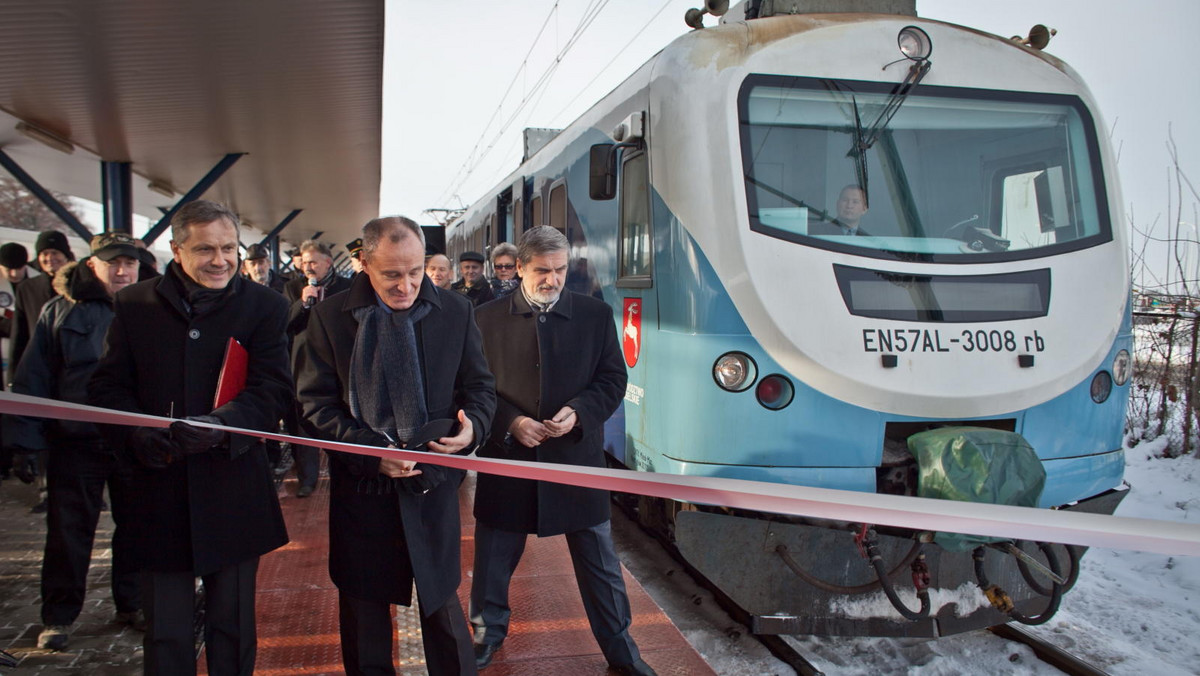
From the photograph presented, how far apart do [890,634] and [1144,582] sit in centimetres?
270

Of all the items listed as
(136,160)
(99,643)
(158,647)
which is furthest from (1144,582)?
(136,160)

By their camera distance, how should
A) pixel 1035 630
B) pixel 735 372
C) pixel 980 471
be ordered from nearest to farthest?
pixel 980 471, pixel 735 372, pixel 1035 630

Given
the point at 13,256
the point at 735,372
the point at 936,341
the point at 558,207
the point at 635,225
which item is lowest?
the point at 735,372

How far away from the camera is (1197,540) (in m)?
1.33

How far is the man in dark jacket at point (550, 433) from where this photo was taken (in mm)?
3139

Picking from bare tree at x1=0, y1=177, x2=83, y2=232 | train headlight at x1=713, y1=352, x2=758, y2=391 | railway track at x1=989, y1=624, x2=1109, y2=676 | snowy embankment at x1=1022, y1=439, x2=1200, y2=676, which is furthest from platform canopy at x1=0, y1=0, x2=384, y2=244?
bare tree at x1=0, y1=177, x2=83, y2=232

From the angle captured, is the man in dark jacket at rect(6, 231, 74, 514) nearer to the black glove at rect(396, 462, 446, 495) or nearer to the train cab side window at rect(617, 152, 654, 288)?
the black glove at rect(396, 462, 446, 495)

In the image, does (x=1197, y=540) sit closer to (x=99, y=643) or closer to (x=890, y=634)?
(x=890, y=634)

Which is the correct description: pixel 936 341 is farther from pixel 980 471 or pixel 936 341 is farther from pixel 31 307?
pixel 31 307

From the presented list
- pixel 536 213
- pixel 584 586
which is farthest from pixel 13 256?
pixel 584 586

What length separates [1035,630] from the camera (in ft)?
13.7

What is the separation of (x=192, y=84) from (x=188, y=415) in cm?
592

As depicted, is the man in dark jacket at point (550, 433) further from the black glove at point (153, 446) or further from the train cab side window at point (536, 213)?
the train cab side window at point (536, 213)

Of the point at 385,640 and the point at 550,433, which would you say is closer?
the point at 385,640
